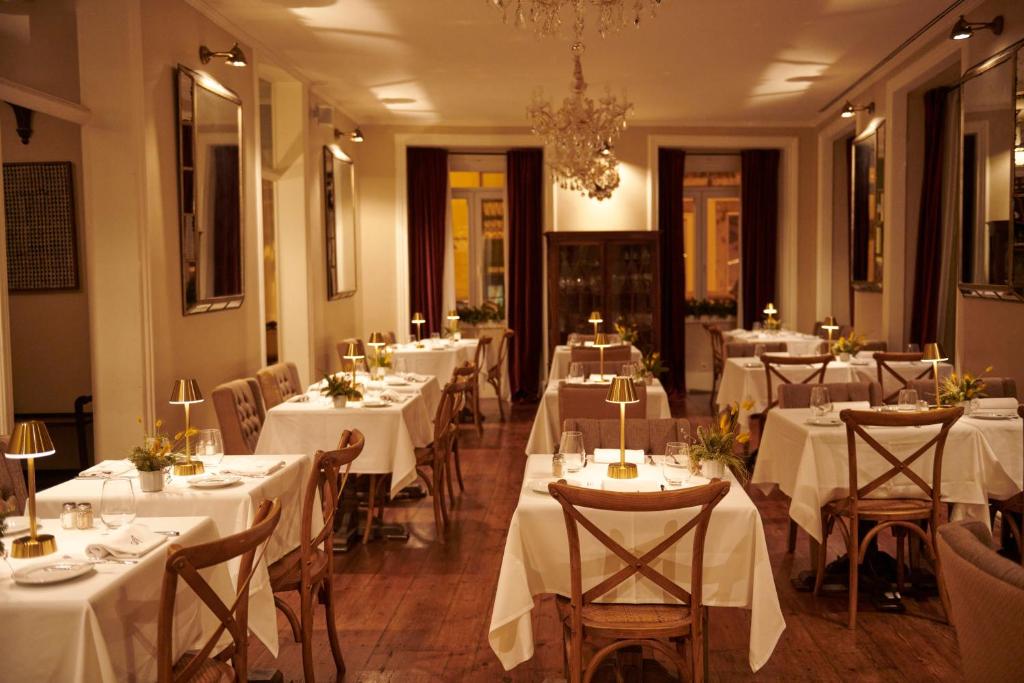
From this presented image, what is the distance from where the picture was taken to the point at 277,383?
735cm

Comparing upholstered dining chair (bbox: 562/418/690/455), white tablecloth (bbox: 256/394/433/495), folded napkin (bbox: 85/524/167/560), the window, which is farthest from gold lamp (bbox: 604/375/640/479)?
the window

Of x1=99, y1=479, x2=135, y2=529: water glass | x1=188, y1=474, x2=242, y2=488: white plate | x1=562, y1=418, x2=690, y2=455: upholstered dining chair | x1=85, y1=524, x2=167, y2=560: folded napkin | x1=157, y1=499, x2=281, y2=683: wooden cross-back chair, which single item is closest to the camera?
x1=157, y1=499, x2=281, y2=683: wooden cross-back chair

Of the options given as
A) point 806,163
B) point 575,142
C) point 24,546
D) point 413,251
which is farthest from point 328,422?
point 806,163

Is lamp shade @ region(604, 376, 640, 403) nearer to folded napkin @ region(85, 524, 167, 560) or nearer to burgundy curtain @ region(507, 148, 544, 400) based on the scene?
folded napkin @ region(85, 524, 167, 560)

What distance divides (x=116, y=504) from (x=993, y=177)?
6.13 metres

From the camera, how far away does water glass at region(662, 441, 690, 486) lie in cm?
386

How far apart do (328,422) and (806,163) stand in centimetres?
884

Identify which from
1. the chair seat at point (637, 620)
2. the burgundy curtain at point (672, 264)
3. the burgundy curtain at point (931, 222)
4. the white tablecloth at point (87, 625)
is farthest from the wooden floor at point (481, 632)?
the burgundy curtain at point (672, 264)

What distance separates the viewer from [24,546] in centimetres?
289

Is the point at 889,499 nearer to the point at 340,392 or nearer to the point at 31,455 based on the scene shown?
the point at 340,392

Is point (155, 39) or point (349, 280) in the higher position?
point (155, 39)

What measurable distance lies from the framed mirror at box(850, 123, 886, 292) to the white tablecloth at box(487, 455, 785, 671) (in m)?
6.96

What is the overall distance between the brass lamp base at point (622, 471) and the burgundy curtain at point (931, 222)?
6.44 m

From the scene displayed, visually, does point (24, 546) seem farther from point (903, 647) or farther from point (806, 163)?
point (806, 163)
